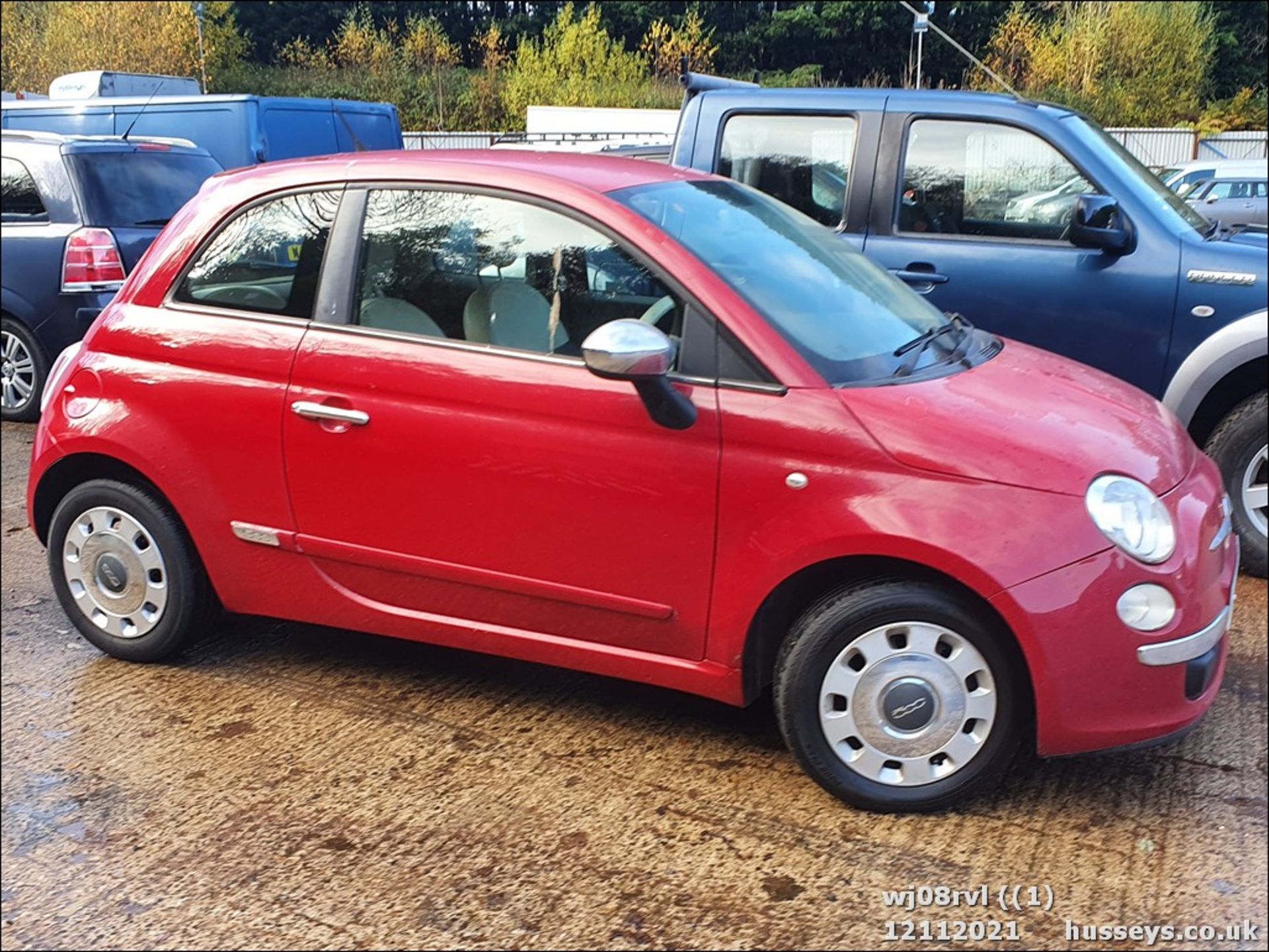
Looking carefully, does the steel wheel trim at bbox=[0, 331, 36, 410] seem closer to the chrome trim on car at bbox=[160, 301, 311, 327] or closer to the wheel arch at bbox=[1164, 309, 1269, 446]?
the chrome trim on car at bbox=[160, 301, 311, 327]

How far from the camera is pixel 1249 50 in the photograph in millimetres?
37438

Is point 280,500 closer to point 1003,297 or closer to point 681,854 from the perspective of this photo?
point 681,854

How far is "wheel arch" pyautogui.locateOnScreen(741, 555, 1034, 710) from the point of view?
3.16 meters

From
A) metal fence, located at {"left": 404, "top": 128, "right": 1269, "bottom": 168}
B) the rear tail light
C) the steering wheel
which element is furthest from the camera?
metal fence, located at {"left": 404, "top": 128, "right": 1269, "bottom": 168}

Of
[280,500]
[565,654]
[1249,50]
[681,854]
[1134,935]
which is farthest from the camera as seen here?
[1249,50]

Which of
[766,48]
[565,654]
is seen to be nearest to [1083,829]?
→ [565,654]

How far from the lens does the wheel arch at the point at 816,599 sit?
316cm

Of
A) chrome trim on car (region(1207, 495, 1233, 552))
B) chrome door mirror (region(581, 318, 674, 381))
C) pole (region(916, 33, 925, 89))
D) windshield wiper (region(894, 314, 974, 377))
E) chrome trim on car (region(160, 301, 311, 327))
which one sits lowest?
chrome trim on car (region(1207, 495, 1233, 552))

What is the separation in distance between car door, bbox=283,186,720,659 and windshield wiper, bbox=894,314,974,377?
604 millimetres

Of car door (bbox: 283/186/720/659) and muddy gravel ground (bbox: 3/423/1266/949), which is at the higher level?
car door (bbox: 283/186/720/659)

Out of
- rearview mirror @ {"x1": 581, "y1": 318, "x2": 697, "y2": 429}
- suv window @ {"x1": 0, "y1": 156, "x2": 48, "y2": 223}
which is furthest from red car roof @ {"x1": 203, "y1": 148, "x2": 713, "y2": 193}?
suv window @ {"x1": 0, "y1": 156, "x2": 48, "y2": 223}

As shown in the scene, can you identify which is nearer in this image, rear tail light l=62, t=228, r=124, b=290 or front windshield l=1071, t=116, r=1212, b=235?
front windshield l=1071, t=116, r=1212, b=235

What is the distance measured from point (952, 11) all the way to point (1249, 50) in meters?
23.1

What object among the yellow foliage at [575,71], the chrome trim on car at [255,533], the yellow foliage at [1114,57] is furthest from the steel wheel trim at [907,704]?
the yellow foliage at [575,71]
